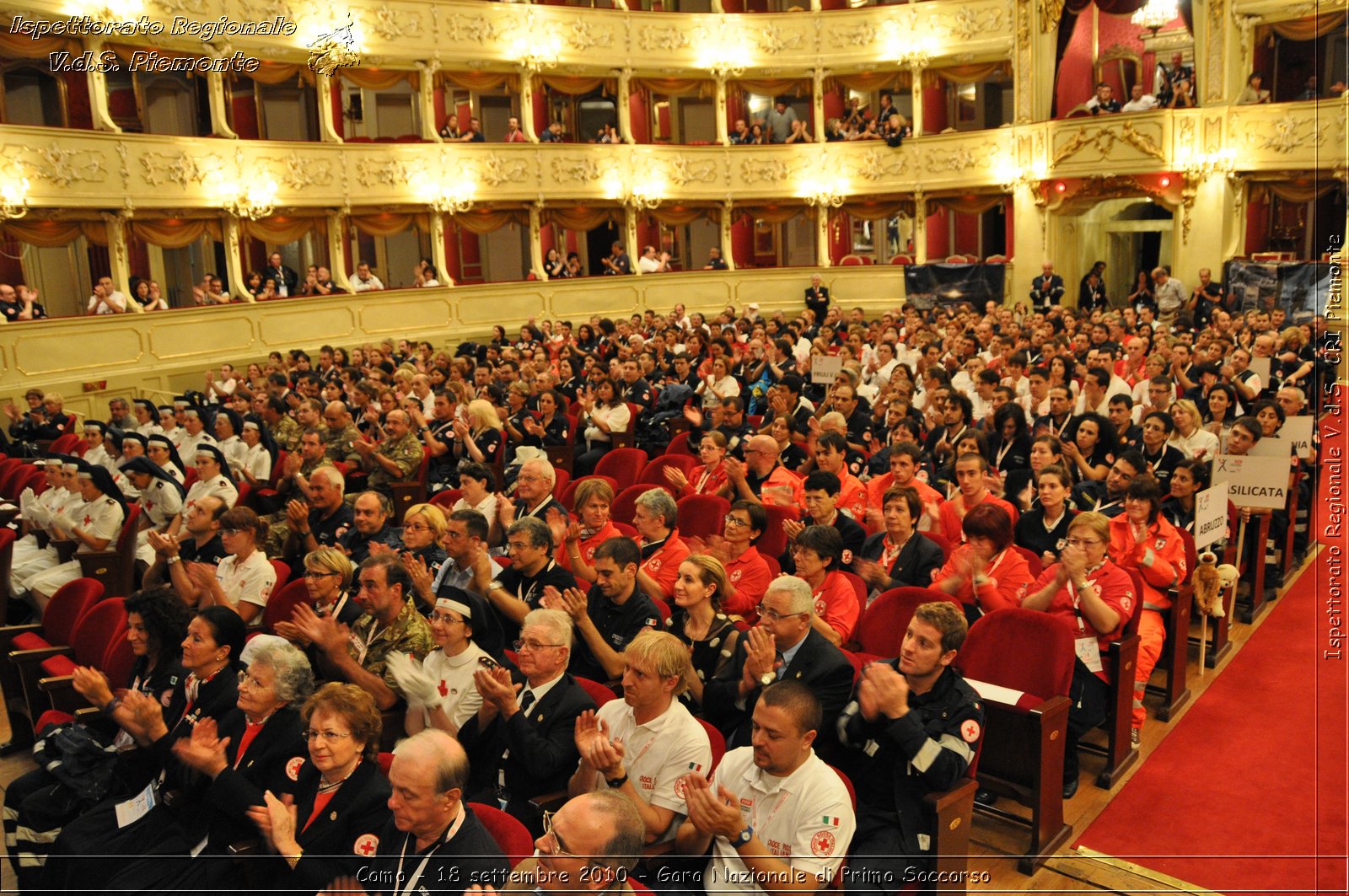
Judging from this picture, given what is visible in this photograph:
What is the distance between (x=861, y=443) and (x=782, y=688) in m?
5.08

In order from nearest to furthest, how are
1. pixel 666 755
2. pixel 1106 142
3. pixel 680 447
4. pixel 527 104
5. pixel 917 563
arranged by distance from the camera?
Result: pixel 666 755, pixel 917 563, pixel 680 447, pixel 1106 142, pixel 527 104

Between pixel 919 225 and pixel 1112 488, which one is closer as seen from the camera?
pixel 1112 488

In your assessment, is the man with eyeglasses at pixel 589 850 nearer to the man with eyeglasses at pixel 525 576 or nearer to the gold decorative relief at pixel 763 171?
the man with eyeglasses at pixel 525 576

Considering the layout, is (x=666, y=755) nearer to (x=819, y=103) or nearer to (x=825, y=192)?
(x=825, y=192)

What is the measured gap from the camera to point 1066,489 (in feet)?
16.9

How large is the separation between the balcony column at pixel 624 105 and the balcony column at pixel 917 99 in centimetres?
548

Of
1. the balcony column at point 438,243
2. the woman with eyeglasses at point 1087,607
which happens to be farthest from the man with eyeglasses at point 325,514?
the balcony column at point 438,243

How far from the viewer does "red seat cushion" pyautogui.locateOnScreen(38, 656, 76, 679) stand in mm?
4605

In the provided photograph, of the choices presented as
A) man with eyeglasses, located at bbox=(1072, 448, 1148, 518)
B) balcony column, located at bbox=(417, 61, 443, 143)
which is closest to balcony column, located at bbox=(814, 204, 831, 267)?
balcony column, located at bbox=(417, 61, 443, 143)

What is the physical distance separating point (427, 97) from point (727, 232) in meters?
6.38

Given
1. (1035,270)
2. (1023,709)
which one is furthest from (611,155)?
(1023,709)

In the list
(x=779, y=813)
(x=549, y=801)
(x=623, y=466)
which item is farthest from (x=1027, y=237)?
(x=779, y=813)

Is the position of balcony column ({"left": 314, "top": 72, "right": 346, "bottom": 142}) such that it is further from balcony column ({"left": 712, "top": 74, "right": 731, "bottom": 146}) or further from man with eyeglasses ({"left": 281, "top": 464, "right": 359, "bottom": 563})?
man with eyeglasses ({"left": 281, "top": 464, "right": 359, "bottom": 563})

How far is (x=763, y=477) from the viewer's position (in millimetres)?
6508
